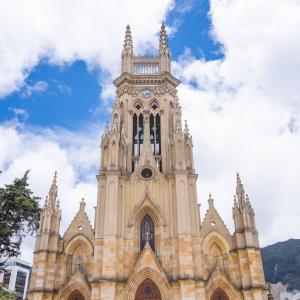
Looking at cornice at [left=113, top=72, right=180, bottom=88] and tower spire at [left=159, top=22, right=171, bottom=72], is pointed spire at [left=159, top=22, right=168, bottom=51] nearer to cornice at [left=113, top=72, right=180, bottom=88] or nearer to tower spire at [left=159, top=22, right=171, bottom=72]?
tower spire at [left=159, top=22, right=171, bottom=72]

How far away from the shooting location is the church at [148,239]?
29.0m

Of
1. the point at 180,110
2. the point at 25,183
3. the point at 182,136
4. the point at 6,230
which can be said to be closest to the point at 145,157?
the point at 182,136

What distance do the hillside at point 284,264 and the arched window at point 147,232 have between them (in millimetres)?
65296

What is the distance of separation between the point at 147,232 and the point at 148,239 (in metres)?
0.63

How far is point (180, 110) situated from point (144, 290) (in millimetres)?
16681

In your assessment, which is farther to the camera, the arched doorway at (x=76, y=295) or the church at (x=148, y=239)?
the arched doorway at (x=76, y=295)

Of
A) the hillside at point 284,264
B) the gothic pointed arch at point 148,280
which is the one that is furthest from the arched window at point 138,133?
the hillside at point 284,264

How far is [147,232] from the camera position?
3175cm

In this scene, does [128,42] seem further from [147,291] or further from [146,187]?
[147,291]

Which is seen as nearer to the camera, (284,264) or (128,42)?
(128,42)

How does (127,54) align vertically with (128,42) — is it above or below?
below

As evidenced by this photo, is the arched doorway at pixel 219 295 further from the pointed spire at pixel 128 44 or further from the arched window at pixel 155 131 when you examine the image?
the pointed spire at pixel 128 44

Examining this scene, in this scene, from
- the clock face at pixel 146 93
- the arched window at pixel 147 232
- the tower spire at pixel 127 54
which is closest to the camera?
the arched window at pixel 147 232

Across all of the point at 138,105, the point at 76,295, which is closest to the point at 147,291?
the point at 76,295
